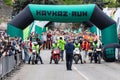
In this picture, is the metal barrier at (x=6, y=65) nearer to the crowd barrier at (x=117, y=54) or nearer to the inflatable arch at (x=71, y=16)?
the inflatable arch at (x=71, y=16)

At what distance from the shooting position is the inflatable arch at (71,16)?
38062mm

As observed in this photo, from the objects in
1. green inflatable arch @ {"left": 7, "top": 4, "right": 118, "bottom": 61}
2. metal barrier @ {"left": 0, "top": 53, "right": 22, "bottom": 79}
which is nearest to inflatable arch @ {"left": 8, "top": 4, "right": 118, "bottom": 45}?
green inflatable arch @ {"left": 7, "top": 4, "right": 118, "bottom": 61}

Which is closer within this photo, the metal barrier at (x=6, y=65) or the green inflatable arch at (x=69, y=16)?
the metal barrier at (x=6, y=65)

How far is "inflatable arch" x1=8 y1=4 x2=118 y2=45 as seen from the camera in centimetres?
3806

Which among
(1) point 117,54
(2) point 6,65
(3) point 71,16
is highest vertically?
(3) point 71,16

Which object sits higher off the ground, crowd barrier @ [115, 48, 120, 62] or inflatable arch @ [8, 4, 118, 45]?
inflatable arch @ [8, 4, 118, 45]

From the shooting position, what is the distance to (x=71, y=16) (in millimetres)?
38594

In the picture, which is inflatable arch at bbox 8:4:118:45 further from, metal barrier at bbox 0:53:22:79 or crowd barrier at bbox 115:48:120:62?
metal barrier at bbox 0:53:22:79

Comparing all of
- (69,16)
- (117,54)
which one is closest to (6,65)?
(69,16)

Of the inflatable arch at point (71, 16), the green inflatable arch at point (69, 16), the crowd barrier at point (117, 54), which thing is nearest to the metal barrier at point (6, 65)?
the green inflatable arch at point (69, 16)

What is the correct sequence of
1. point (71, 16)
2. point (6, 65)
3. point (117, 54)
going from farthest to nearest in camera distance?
point (71, 16)
point (117, 54)
point (6, 65)

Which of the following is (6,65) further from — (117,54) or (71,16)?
(117,54)

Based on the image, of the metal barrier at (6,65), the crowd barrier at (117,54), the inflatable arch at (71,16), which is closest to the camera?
the metal barrier at (6,65)

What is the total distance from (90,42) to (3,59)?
14590mm
